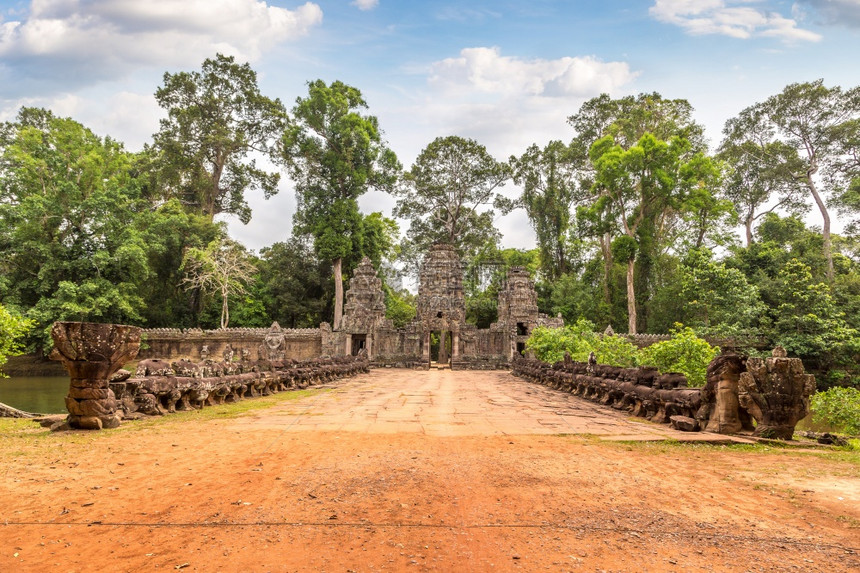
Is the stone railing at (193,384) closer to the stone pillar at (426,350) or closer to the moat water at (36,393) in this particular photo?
the moat water at (36,393)

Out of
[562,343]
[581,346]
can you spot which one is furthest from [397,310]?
[581,346]

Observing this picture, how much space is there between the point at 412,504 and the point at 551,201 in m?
40.0

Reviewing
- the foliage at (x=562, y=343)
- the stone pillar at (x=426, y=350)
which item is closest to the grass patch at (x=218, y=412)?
the foliage at (x=562, y=343)

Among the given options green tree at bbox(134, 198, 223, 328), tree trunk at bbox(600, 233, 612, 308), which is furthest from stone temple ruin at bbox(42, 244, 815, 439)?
green tree at bbox(134, 198, 223, 328)

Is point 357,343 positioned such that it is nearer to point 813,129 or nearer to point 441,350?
point 441,350

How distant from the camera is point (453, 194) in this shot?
144ft

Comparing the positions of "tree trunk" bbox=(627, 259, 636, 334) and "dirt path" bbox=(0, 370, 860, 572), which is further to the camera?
"tree trunk" bbox=(627, 259, 636, 334)

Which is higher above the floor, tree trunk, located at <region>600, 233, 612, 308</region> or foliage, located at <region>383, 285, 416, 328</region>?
tree trunk, located at <region>600, 233, 612, 308</region>

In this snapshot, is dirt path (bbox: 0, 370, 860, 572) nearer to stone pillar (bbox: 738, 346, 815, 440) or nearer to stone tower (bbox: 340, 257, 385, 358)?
stone pillar (bbox: 738, 346, 815, 440)

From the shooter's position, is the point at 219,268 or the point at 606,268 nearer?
the point at 219,268

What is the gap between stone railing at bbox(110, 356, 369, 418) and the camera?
299 inches

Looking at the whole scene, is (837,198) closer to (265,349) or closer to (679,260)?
(679,260)

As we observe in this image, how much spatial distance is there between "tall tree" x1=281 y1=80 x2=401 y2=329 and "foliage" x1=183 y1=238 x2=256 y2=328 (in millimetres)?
5359

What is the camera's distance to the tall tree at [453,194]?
4316 centimetres
